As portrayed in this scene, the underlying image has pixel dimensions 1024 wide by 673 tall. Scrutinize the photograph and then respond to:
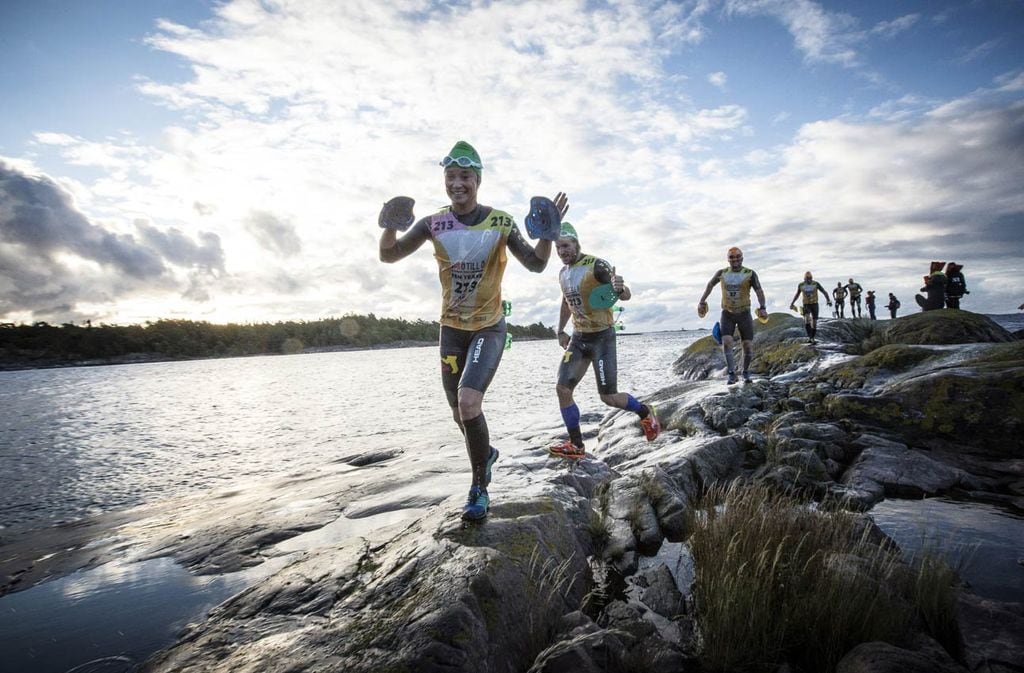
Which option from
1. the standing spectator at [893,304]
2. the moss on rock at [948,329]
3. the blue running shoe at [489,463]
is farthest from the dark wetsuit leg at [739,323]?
the standing spectator at [893,304]

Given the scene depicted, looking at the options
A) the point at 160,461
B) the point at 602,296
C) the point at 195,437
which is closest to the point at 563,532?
the point at 602,296

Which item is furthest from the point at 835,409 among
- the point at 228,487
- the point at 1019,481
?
the point at 228,487

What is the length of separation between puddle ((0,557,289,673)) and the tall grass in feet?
14.0

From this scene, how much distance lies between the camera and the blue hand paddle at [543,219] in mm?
4449

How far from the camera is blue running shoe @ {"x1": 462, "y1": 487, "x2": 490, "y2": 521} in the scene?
4.25 m

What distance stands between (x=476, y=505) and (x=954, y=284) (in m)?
24.3

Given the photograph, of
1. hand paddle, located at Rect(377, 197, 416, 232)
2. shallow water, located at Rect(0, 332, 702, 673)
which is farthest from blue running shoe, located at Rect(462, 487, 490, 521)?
hand paddle, located at Rect(377, 197, 416, 232)

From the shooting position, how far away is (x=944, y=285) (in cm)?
1934

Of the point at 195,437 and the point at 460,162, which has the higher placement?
the point at 460,162

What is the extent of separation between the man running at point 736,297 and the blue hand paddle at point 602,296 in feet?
20.6

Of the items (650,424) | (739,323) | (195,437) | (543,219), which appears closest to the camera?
(543,219)

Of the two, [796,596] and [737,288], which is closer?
[796,596]

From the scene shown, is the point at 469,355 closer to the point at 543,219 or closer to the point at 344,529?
the point at 543,219

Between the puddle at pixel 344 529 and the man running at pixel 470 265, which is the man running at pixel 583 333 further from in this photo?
the man running at pixel 470 265
